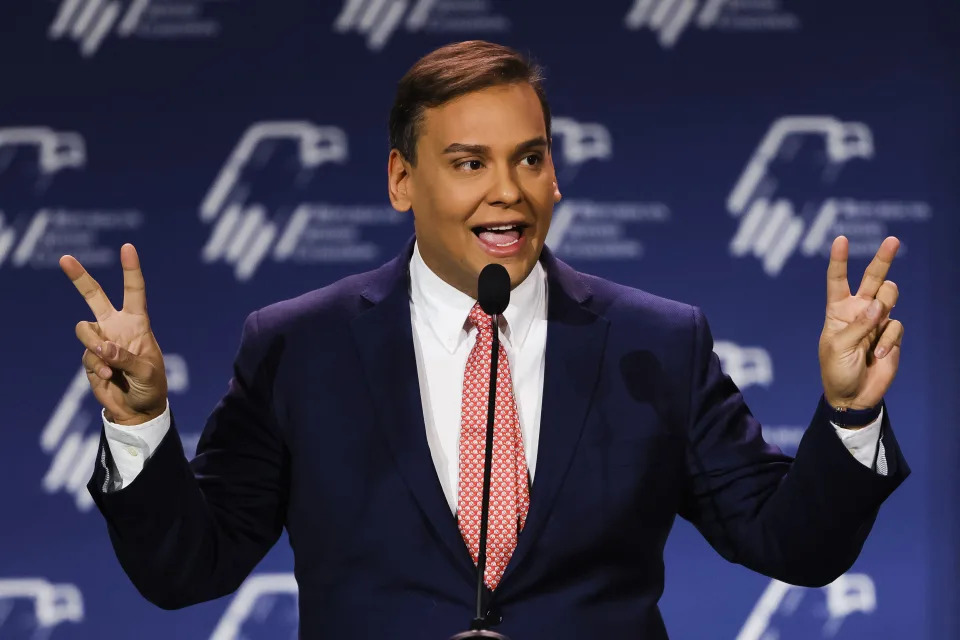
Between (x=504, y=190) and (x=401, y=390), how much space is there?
333 millimetres

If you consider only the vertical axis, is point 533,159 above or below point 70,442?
above

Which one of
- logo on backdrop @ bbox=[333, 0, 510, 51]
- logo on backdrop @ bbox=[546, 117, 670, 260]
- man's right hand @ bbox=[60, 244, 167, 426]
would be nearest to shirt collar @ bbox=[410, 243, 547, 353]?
man's right hand @ bbox=[60, 244, 167, 426]

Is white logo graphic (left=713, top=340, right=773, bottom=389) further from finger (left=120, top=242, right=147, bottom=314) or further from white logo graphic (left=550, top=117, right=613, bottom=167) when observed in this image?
finger (left=120, top=242, right=147, bottom=314)

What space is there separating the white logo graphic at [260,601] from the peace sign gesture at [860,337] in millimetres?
2247

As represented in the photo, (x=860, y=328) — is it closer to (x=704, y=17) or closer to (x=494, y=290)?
(x=494, y=290)

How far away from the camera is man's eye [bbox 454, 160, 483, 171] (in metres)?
1.99

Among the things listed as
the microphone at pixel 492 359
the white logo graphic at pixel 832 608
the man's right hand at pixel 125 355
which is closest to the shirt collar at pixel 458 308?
the microphone at pixel 492 359

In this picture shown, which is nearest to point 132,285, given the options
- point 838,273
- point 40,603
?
point 838,273

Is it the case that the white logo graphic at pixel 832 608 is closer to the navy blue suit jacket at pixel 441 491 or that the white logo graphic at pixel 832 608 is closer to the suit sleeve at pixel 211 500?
the navy blue suit jacket at pixel 441 491

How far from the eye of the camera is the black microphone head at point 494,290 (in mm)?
1683

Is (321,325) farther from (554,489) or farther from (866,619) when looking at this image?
(866,619)

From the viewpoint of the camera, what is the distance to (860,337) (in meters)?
1.79

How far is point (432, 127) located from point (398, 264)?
0.24m

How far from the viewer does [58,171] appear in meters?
3.70
